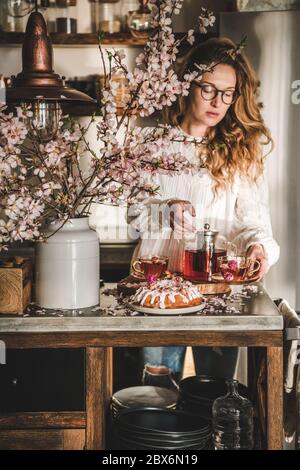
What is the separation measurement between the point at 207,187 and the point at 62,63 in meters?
1.96

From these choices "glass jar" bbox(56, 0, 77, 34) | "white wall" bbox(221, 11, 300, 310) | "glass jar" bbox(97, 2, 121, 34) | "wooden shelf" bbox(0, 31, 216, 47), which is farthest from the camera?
"glass jar" bbox(97, 2, 121, 34)

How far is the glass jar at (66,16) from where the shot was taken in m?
4.10

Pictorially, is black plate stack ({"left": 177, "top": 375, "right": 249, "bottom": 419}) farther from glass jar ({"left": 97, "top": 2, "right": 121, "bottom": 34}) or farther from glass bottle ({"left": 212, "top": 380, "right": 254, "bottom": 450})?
glass jar ({"left": 97, "top": 2, "right": 121, "bottom": 34})

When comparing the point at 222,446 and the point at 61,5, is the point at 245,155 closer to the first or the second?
the point at 222,446

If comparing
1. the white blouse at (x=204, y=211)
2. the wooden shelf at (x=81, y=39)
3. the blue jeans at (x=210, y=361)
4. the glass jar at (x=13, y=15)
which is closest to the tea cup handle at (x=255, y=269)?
the white blouse at (x=204, y=211)

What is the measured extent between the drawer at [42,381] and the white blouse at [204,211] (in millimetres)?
1022

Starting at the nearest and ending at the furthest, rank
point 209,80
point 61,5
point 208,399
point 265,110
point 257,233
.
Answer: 1. point 208,399
2. point 257,233
3. point 209,80
4. point 265,110
5. point 61,5

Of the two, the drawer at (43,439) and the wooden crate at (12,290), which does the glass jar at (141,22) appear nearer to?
the wooden crate at (12,290)

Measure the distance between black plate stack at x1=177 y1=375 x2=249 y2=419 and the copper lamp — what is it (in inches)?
35.1

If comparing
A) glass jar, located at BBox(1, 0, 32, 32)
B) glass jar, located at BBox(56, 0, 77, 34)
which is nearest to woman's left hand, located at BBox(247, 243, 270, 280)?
glass jar, located at BBox(56, 0, 77, 34)

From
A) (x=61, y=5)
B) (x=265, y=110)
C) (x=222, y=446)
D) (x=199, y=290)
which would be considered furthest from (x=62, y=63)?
(x=222, y=446)

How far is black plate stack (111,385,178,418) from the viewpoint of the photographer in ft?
6.51

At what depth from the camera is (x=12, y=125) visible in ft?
5.25

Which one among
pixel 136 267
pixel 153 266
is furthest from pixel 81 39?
pixel 153 266
